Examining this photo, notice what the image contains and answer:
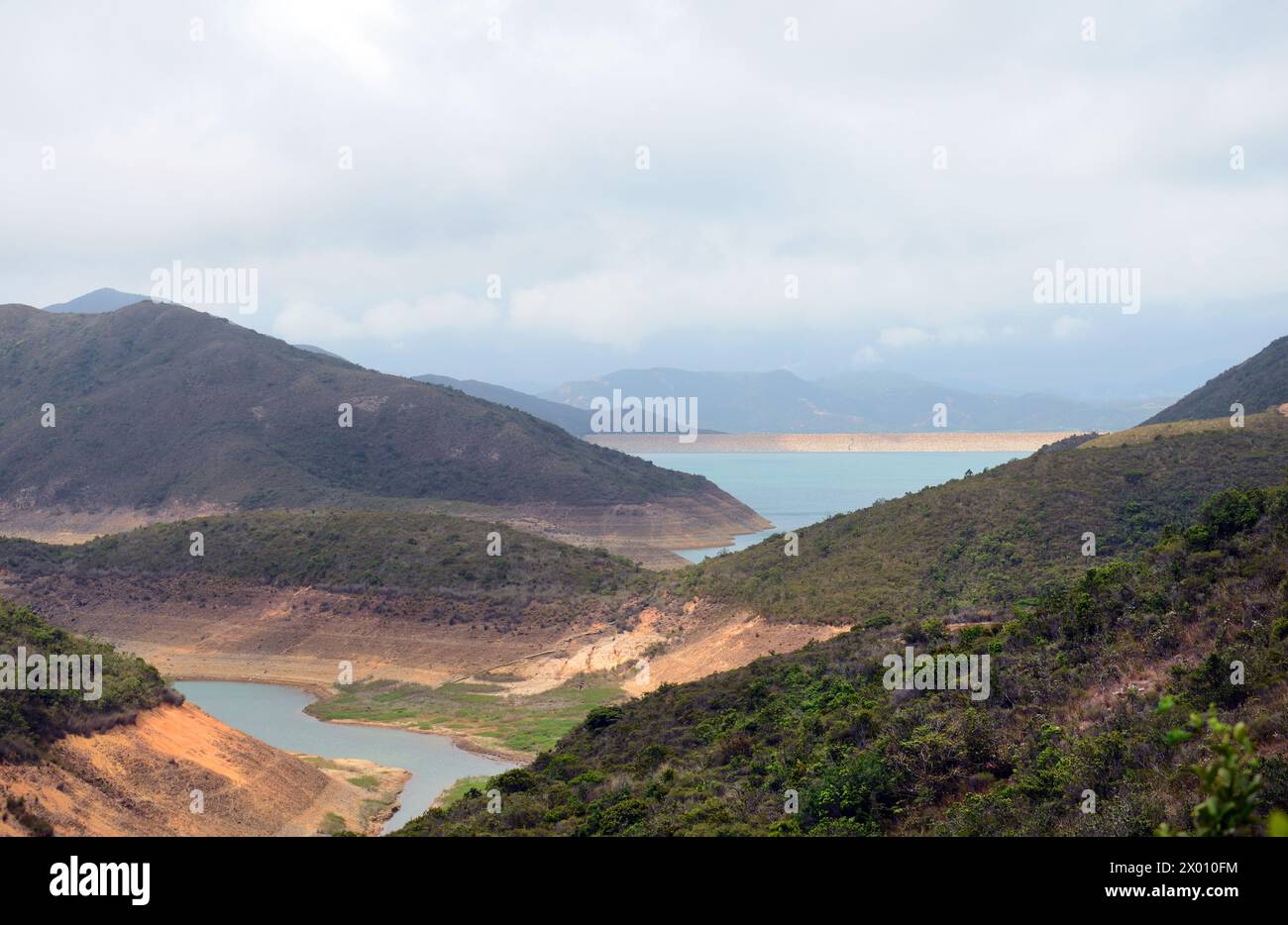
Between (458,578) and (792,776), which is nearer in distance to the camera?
(792,776)

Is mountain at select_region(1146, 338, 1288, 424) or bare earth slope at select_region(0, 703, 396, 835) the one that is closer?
bare earth slope at select_region(0, 703, 396, 835)

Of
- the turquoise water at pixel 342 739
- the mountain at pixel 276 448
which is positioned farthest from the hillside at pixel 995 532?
the mountain at pixel 276 448

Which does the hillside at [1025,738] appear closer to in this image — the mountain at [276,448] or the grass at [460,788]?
the grass at [460,788]

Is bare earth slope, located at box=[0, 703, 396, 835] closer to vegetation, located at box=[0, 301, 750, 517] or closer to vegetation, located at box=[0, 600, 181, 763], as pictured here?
vegetation, located at box=[0, 600, 181, 763]

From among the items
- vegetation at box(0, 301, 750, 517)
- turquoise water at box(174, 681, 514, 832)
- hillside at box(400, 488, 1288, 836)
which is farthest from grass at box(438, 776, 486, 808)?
vegetation at box(0, 301, 750, 517)
